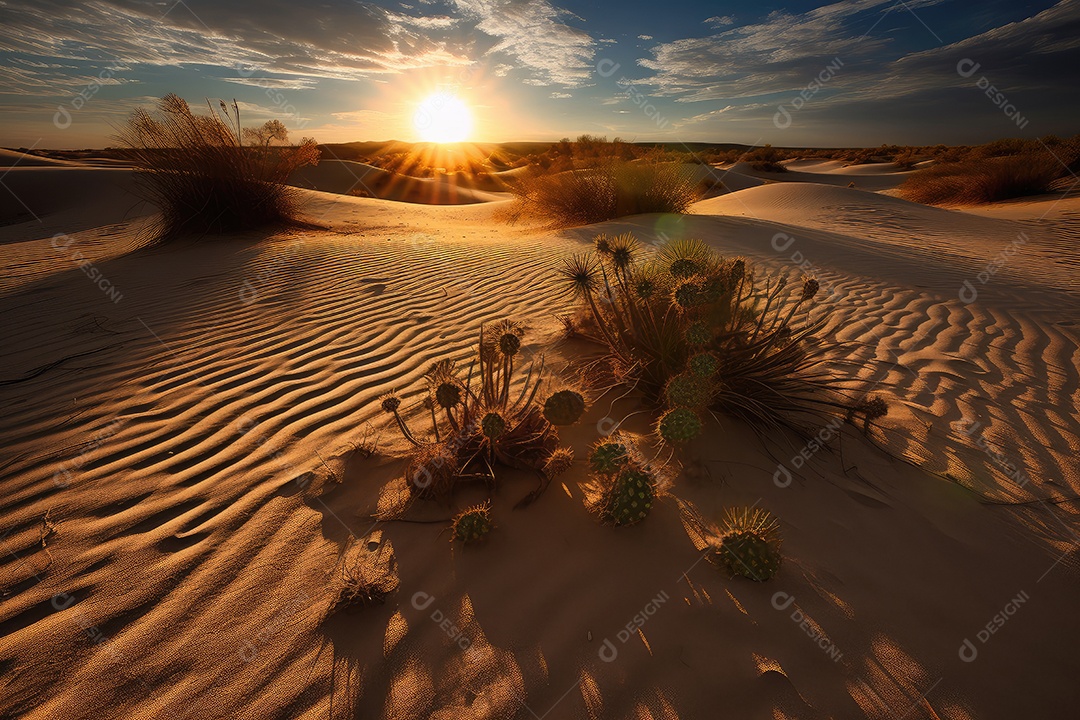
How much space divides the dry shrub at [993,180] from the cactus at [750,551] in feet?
71.4

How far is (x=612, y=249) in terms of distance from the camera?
3.13 meters

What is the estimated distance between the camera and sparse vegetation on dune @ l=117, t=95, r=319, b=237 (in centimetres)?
782

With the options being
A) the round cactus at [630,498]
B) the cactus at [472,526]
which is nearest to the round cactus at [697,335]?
the round cactus at [630,498]

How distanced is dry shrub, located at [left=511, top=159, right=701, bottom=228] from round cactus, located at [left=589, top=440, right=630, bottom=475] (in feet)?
32.4

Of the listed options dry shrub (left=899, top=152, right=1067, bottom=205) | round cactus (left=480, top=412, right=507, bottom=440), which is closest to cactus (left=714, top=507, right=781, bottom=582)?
round cactus (left=480, top=412, right=507, bottom=440)

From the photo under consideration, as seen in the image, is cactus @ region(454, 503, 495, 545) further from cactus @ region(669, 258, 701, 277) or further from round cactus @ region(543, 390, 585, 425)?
cactus @ region(669, 258, 701, 277)

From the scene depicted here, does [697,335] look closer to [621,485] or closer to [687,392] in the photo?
[687,392]

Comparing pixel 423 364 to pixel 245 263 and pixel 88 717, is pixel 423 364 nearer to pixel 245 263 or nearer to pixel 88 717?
pixel 88 717

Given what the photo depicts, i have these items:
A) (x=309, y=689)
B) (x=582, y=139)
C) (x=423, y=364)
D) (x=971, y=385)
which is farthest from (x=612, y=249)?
(x=582, y=139)

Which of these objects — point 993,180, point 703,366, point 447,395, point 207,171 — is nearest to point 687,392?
point 703,366

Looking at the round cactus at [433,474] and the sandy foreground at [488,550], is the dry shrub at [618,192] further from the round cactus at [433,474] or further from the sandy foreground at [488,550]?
the round cactus at [433,474]

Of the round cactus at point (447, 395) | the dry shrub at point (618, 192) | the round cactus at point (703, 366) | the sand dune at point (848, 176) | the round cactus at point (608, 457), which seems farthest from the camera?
the sand dune at point (848, 176)

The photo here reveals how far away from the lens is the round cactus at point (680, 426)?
93.2 inches

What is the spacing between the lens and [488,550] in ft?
7.02
